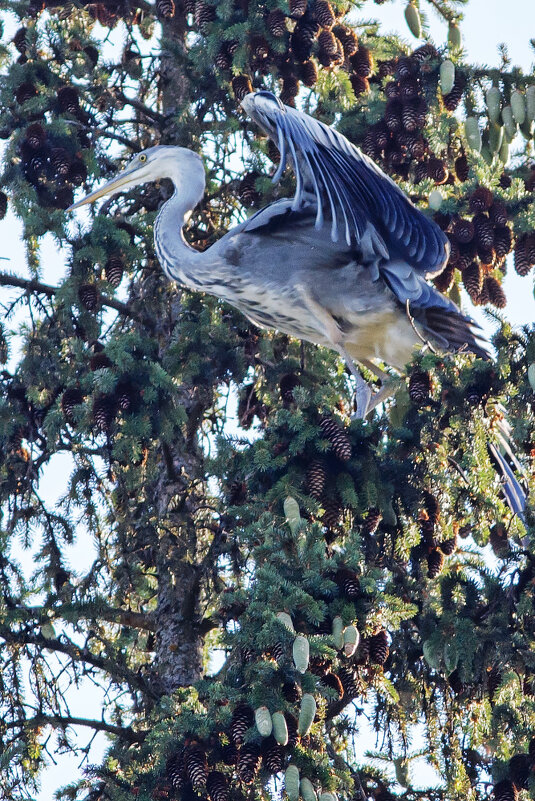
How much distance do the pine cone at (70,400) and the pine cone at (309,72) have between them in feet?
6.47

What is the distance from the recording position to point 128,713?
18.2 ft

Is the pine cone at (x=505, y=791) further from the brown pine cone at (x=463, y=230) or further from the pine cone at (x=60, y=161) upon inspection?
the pine cone at (x=60, y=161)

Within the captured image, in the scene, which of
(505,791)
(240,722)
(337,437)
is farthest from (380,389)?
(240,722)

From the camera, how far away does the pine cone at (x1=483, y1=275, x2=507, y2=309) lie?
5859 millimetres

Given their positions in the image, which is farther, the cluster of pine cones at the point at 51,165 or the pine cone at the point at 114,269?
the cluster of pine cones at the point at 51,165

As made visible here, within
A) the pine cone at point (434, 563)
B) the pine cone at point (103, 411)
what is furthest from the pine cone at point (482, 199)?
the pine cone at point (103, 411)

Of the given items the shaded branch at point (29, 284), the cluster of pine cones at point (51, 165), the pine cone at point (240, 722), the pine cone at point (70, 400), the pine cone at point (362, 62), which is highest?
the pine cone at point (362, 62)

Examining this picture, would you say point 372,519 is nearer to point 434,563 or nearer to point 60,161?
point 434,563

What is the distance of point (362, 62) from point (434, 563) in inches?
114

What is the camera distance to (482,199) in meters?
5.60

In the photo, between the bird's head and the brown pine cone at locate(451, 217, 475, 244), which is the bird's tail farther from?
the bird's head

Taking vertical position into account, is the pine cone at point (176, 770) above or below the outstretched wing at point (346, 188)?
below

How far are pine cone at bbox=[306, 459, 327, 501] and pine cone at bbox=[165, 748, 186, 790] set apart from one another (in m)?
1.16

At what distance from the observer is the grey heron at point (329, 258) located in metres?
6.00
